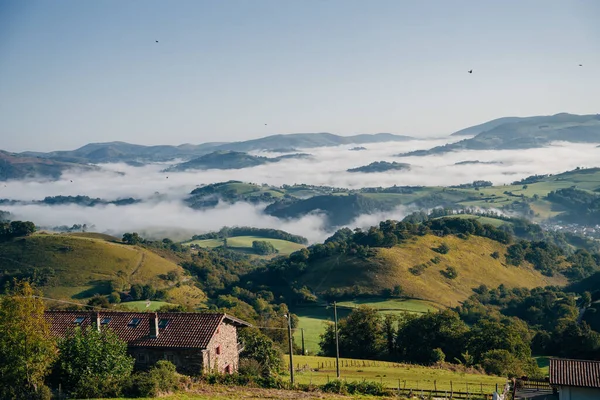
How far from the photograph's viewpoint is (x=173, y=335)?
4169 centimetres

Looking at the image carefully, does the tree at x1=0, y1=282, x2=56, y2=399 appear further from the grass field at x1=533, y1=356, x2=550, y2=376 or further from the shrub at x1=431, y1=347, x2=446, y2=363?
the grass field at x1=533, y1=356, x2=550, y2=376

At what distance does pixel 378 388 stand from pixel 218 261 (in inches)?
5837

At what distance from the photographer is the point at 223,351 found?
43.9 m

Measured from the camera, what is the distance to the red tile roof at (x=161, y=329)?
41047mm

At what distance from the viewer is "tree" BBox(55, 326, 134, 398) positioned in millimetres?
34375

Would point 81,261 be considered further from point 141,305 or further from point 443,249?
point 443,249

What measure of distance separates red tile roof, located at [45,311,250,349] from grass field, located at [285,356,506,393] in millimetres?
8103

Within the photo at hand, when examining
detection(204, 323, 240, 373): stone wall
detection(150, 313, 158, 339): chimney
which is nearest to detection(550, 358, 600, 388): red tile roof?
detection(204, 323, 240, 373): stone wall

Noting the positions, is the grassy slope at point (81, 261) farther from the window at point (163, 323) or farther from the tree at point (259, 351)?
the window at point (163, 323)

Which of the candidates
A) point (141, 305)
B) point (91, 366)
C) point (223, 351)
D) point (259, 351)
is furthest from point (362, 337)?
point (141, 305)

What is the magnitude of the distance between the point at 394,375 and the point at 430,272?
9278 cm

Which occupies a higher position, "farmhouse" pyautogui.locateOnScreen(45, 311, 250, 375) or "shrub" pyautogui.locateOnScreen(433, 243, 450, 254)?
"farmhouse" pyautogui.locateOnScreen(45, 311, 250, 375)

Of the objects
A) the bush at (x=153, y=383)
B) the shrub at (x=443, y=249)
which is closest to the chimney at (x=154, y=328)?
the bush at (x=153, y=383)

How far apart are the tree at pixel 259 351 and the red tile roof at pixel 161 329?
14.3ft
